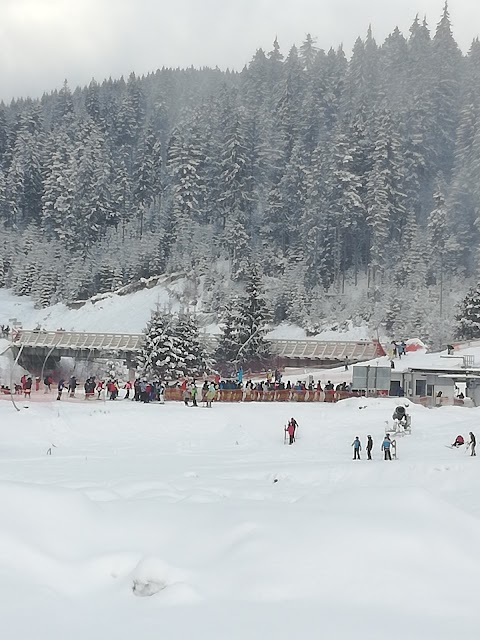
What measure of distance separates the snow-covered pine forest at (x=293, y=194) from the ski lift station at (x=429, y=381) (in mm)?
23616

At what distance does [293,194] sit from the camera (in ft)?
282

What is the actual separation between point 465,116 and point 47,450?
73.1 m

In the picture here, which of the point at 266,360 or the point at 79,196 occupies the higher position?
the point at 79,196

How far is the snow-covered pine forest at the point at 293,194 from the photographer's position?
7506cm

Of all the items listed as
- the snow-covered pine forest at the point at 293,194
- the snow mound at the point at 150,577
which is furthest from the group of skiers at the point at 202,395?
the snow-covered pine forest at the point at 293,194

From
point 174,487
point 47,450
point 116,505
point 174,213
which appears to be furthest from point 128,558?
point 174,213

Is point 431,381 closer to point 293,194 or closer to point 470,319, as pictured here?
point 470,319

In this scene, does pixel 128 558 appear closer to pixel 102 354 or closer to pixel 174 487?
pixel 174 487

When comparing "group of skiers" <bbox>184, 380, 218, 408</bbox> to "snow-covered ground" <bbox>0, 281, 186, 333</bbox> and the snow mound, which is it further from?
"snow-covered ground" <bbox>0, 281, 186, 333</bbox>

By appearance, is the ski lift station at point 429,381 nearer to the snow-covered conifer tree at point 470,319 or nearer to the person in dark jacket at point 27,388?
the person in dark jacket at point 27,388

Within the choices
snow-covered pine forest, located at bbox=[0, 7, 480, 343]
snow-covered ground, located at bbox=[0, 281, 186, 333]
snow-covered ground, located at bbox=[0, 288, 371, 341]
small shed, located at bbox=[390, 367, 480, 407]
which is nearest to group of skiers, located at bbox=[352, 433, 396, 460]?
small shed, located at bbox=[390, 367, 480, 407]

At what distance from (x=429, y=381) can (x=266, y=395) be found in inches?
325

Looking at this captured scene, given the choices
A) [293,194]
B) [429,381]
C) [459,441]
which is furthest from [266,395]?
[293,194]

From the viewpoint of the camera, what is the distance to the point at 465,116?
278ft
